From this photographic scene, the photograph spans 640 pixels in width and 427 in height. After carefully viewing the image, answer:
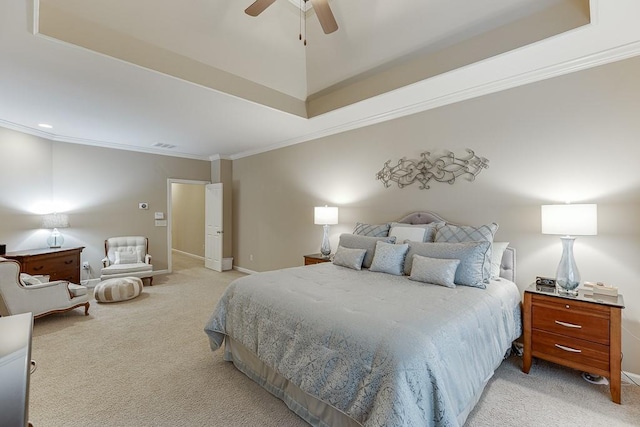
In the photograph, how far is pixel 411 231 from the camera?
324 centimetres

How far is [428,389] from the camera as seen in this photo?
1.37m

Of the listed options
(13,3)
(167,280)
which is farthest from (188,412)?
(167,280)

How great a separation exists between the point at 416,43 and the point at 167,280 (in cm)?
581

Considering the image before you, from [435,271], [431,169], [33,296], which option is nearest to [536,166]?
[431,169]

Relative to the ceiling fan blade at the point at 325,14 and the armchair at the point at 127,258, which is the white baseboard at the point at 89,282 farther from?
the ceiling fan blade at the point at 325,14

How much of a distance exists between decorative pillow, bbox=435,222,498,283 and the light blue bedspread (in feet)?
1.41

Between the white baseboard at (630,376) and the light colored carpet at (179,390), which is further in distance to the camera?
the white baseboard at (630,376)

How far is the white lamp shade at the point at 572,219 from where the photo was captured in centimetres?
216

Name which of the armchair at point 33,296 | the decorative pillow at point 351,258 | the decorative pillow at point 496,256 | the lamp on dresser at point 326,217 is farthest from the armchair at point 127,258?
the decorative pillow at point 496,256

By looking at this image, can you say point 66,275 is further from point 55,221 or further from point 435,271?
point 435,271

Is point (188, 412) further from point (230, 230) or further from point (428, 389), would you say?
point (230, 230)

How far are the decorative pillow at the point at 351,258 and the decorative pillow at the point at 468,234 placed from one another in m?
0.82

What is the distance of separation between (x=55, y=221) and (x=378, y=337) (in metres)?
5.56

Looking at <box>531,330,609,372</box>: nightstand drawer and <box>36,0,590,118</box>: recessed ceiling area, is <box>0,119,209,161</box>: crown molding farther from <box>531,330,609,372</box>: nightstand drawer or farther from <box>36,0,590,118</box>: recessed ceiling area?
<box>531,330,609,372</box>: nightstand drawer
